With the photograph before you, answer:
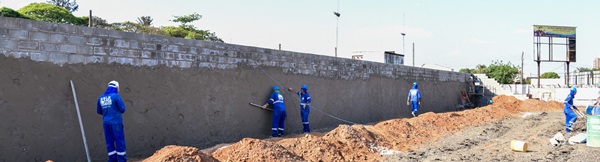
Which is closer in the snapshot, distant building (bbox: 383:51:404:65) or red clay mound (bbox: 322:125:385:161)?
red clay mound (bbox: 322:125:385:161)

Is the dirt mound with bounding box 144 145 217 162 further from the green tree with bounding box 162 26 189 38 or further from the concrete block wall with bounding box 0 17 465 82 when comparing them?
the green tree with bounding box 162 26 189 38

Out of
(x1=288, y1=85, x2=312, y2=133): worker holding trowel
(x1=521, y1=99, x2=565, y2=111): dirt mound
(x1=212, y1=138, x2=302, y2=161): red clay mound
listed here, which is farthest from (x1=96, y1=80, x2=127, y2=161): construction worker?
(x1=521, y1=99, x2=565, y2=111): dirt mound

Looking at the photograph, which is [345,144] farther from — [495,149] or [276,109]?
[495,149]

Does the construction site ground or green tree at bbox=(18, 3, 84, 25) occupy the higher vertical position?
green tree at bbox=(18, 3, 84, 25)

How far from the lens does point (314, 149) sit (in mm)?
8781

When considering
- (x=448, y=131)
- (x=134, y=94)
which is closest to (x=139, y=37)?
(x=134, y=94)

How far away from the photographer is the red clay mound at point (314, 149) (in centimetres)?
857

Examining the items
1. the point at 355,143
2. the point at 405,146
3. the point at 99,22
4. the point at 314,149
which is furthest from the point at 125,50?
the point at 99,22

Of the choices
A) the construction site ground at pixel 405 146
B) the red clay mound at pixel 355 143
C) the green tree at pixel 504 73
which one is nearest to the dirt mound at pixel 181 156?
the construction site ground at pixel 405 146

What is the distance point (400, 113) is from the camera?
19562 mm

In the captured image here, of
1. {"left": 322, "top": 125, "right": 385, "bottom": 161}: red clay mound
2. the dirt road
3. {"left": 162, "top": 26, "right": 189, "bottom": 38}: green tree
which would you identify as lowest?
the dirt road

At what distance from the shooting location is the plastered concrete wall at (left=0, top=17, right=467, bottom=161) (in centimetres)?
733

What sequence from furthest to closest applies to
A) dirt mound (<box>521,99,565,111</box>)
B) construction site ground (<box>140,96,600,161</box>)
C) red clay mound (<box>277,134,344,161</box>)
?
dirt mound (<box>521,99,565,111</box>), red clay mound (<box>277,134,344,161</box>), construction site ground (<box>140,96,600,161</box>)

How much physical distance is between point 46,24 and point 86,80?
1.09 metres
